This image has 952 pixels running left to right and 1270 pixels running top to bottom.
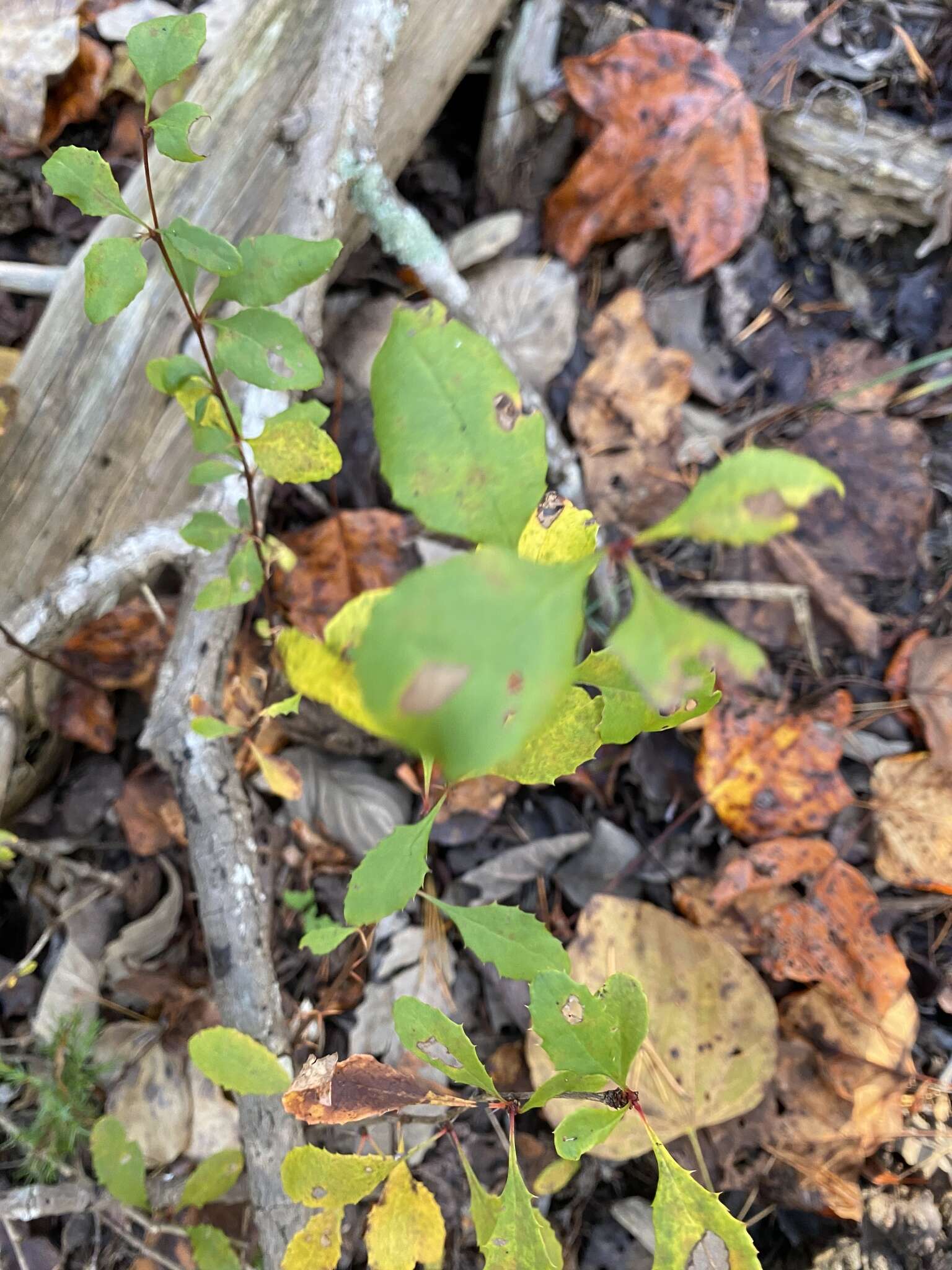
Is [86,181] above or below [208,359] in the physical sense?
above

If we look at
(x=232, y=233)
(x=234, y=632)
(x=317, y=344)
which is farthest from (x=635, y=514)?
(x=232, y=233)

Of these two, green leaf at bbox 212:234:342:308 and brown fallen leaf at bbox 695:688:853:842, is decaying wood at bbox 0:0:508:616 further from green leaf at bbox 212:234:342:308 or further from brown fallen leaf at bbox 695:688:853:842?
brown fallen leaf at bbox 695:688:853:842

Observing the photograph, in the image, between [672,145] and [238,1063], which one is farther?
[672,145]

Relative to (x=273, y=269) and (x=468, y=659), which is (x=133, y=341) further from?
(x=468, y=659)

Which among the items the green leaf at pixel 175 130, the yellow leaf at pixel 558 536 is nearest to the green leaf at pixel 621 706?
the yellow leaf at pixel 558 536

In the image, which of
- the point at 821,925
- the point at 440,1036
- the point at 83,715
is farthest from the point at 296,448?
the point at 821,925

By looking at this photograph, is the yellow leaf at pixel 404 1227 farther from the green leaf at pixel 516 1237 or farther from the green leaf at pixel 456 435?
the green leaf at pixel 456 435

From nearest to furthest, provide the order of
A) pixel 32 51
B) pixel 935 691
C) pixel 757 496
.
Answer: pixel 757 496
pixel 935 691
pixel 32 51
